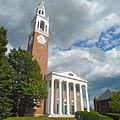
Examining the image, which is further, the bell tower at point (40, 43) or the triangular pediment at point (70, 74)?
the bell tower at point (40, 43)

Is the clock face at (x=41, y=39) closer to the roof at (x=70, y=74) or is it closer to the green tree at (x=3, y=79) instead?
the roof at (x=70, y=74)

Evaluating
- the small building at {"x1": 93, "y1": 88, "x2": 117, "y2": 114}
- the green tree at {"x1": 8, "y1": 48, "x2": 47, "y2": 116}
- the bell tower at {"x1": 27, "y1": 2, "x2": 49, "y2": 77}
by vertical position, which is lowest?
the small building at {"x1": 93, "y1": 88, "x2": 117, "y2": 114}

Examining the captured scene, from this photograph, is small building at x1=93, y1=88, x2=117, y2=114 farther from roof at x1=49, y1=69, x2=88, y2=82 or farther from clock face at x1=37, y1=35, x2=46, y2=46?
clock face at x1=37, y1=35, x2=46, y2=46

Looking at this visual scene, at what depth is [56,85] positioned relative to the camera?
1270 inches

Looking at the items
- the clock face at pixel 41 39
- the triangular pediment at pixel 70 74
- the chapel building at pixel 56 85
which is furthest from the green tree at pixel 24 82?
the clock face at pixel 41 39

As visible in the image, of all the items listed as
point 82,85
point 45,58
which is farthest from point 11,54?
point 82,85

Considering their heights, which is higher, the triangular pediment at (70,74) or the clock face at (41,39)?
the clock face at (41,39)

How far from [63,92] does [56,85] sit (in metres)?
3.82

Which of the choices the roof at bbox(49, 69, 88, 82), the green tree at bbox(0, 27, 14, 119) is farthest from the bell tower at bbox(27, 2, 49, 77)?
the green tree at bbox(0, 27, 14, 119)

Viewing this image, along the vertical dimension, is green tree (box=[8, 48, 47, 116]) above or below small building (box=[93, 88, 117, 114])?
above

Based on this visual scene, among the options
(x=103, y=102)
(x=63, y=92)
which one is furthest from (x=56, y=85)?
(x=103, y=102)

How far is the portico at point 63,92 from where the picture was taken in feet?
97.7

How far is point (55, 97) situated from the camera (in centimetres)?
3098

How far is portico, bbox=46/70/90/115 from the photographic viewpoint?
97.7 ft
